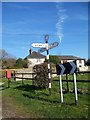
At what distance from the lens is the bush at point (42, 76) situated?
525 inches

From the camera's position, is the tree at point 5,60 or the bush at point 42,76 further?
the tree at point 5,60

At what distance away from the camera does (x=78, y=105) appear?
843cm

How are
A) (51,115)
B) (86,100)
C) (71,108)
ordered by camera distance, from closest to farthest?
(51,115) → (71,108) → (86,100)

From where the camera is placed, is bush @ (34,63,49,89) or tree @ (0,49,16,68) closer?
bush @ (34,63,49,89)

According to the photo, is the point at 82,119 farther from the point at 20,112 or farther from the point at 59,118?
the point at 20,112

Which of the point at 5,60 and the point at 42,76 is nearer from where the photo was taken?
the point at 42,76

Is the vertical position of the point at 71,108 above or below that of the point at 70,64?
below

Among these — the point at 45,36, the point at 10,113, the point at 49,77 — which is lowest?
the point at 10,113

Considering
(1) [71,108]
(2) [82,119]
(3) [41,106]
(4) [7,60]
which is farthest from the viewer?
(4) [7,60]

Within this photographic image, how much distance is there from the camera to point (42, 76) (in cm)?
1358

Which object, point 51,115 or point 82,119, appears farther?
point 51,115

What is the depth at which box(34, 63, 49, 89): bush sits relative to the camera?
13.3m

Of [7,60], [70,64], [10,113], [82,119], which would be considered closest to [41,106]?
[10,113]

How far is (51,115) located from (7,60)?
75.1 m
